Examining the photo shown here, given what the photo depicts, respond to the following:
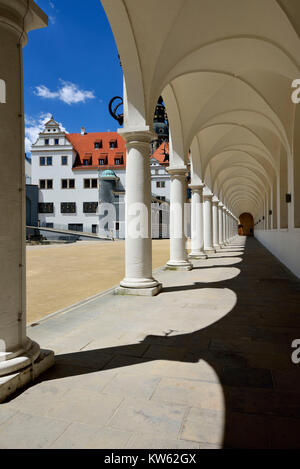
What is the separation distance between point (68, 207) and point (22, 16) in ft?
144

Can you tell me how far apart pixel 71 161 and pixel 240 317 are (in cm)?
4429

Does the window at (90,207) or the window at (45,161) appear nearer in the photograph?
the window at (90,207)

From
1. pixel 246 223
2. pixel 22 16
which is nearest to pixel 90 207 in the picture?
pixel 246 223

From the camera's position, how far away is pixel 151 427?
2.16 meters

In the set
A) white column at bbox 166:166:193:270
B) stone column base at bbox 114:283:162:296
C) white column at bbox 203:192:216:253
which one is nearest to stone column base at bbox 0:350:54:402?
stone column base at bbox 114:283:162:296

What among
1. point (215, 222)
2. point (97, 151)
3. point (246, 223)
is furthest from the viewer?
point (246, 223)

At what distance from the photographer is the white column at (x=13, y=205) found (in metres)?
2.61

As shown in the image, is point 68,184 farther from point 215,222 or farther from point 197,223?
point 197,223

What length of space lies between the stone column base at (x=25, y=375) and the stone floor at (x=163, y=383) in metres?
0.08

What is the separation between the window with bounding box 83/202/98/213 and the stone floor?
39.9 m

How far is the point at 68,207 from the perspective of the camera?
45.4m

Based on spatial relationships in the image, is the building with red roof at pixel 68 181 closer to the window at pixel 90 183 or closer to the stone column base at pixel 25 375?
the window at pixel 90 183

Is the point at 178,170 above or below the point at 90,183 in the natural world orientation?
below

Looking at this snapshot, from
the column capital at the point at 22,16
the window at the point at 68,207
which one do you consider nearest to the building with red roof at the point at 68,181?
the window at the point at 68,207
